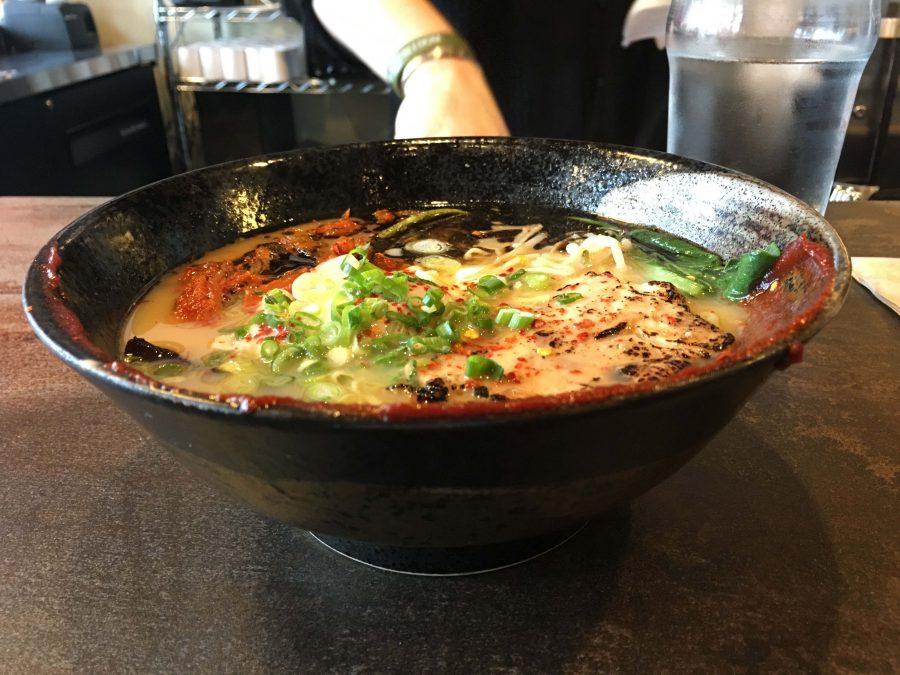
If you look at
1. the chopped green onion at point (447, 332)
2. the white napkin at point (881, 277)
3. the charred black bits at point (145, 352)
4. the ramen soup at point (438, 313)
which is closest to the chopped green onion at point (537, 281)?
the ramen soup at point (438, 313)

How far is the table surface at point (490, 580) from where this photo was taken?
856 mm

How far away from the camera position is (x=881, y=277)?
1.80 meters

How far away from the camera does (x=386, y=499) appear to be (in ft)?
2.37

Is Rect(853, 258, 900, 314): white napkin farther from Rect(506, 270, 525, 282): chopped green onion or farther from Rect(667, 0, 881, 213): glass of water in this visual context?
Rect(506, 270, 525, 282): chopped green onion

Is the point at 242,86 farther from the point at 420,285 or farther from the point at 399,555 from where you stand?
the point at 399,555

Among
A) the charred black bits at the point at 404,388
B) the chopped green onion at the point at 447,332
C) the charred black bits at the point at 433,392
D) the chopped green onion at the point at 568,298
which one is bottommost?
the charred black bits at the point at 404,388

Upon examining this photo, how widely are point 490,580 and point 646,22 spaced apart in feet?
9.52

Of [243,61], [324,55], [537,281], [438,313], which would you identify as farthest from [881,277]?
[243,61]

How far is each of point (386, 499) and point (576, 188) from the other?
1.13 meters

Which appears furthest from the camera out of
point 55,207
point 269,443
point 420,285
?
point 55,207

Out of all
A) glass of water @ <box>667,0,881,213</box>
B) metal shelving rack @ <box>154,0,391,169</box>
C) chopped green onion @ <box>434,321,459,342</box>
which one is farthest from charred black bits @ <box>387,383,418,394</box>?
metal shelving rack @ <box>154,0,391,169</box>

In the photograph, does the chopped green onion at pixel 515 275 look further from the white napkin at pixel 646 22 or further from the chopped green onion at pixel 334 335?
the white napkin at pixel 646 22

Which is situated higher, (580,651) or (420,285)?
(420,285)

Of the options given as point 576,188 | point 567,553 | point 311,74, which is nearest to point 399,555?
point 567,553
